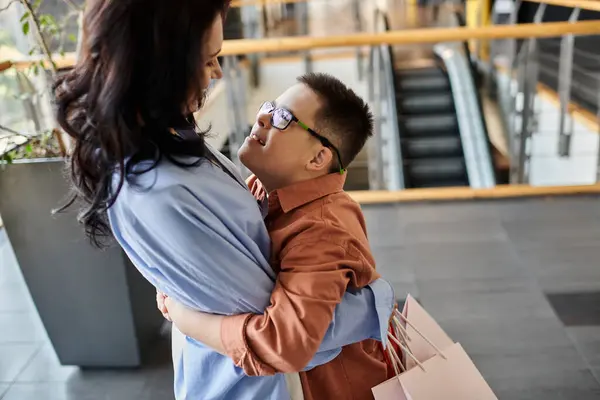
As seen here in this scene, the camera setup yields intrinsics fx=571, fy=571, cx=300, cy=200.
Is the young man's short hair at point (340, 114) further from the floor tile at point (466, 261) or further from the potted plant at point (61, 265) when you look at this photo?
the floor tile at point (466, 261)

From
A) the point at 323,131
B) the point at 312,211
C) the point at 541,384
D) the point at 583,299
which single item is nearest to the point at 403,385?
the point at 312,211

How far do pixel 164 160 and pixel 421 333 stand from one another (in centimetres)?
64

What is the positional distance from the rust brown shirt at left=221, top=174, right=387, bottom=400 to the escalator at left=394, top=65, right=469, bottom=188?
4198 mm

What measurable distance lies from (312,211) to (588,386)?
1.45m

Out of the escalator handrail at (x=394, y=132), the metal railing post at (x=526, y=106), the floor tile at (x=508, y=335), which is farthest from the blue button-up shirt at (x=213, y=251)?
the escalator handrail at (x=394, y=132)

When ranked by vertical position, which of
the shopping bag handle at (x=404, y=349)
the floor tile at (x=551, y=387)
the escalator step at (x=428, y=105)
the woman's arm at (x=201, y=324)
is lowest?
the floor tile at (x=551, y=387)

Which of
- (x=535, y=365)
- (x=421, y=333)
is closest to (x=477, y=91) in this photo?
(x=535, y=365)

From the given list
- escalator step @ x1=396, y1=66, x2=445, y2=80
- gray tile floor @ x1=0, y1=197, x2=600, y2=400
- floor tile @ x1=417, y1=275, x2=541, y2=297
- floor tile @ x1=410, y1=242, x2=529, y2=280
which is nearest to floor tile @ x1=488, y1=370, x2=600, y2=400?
gray tile floor @ x1=0, y1=197, x2=600, y2=400

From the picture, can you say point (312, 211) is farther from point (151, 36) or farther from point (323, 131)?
point (151, 36)

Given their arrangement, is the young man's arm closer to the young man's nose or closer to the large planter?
the young man's nose

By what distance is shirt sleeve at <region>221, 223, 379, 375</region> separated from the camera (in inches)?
32.8

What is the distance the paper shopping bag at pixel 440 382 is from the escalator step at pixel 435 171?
4225 millimetres

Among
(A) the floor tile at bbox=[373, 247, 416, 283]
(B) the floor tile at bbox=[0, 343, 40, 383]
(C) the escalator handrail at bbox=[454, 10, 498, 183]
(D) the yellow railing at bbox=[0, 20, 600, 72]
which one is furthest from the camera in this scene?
(C) the escalator handrail at bbox=[454, 10, 498, 183]

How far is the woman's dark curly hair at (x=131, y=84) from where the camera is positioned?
2.27ft
